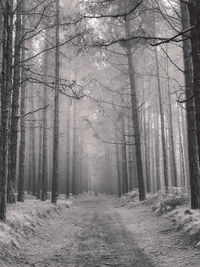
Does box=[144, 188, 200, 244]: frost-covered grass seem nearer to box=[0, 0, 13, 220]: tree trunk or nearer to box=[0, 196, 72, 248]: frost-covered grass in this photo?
box=[0, 196, 72, 248]: frost-covered grass

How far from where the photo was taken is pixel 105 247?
6094 millimetres

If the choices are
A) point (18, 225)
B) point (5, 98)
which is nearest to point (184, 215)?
point (18, 225)

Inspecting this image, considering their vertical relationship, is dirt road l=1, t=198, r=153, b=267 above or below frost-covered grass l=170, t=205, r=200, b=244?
below

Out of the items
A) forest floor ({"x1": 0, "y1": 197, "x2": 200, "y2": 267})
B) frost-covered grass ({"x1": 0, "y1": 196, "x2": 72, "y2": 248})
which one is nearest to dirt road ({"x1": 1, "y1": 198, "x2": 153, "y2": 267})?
forest floor ({"x1": 0, "y1": 197, "x2": 200, "y2": 267})

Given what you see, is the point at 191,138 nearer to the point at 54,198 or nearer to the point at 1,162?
the point at 1,162

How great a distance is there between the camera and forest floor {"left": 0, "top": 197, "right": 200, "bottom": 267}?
5059 millimetres

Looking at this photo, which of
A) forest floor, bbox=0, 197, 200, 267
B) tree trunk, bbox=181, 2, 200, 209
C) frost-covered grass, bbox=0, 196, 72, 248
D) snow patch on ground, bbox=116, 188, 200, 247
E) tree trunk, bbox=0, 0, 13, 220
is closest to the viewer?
forest floor, bbox=0, 197, 200, 267

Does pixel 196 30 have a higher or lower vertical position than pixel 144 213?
higher

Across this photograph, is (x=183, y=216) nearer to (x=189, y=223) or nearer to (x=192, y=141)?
(x=189, y=223)

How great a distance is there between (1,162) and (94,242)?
2735mm

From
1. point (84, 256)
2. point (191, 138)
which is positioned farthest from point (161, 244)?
point (191, 138)

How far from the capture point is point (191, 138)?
8.33 m

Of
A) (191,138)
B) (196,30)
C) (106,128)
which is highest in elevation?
(106,128)

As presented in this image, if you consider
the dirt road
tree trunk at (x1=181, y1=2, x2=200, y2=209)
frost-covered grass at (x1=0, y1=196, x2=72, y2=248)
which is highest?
tree trunk at (x1=181, y1=2, x2=200, y2=209)
